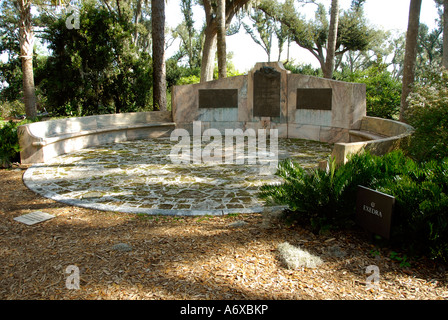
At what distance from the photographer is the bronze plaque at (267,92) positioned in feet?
37.5

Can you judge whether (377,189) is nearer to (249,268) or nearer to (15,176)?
(249,268)

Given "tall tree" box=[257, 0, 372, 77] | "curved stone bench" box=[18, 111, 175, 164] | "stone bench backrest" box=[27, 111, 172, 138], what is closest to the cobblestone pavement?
"curved stone bench" box=[18, 111, 175, 164]

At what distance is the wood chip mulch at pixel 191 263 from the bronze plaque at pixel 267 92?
23.5 feet

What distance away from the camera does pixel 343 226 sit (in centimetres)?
439

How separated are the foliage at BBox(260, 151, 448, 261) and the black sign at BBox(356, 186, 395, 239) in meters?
0.12

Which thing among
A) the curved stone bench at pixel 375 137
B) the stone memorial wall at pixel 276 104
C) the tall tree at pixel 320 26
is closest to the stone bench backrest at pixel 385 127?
the curved stone bench at pixel 375 137

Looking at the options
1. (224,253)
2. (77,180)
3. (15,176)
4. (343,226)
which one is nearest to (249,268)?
(224,253)

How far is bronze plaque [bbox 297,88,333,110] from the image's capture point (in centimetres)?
1082

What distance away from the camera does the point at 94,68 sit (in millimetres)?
14547

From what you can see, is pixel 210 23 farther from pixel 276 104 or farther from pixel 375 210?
pixel 375 210

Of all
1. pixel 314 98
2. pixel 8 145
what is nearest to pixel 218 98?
pixel 314 98

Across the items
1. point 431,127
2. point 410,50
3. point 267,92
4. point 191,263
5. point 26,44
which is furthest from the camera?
point 26,44

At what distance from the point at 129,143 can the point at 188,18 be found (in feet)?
86.8

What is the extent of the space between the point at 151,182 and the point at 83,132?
4425 millimetres
